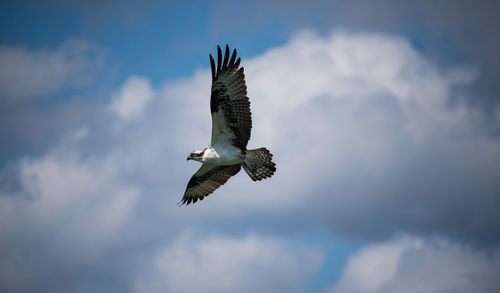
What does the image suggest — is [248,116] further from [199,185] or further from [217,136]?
→ [199,185]

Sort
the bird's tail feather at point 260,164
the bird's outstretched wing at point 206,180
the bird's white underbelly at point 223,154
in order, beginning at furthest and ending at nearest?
the bird's outstretched wing at point 206,180 → the bird's tail feather at point 260,164 → the bird's white underbelly at point 223,154

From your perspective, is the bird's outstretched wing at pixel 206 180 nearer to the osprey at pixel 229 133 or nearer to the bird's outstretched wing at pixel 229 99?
the osprey at pixel 229 133

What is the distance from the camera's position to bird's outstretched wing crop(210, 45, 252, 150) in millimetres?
17719

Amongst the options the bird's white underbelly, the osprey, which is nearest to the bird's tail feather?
the osprey

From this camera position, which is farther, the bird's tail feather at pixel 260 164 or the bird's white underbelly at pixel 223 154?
the bird's tail feather at pixel 260 164

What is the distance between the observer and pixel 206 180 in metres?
20.6

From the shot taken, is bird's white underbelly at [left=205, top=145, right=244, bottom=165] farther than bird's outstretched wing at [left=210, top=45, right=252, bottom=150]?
Yes

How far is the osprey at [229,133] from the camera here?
58.2ft

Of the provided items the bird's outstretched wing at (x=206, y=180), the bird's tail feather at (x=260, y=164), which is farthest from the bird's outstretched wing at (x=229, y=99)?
the bird's outstretched wing at (x=206, y=180)

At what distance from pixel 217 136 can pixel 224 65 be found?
6.46 feet

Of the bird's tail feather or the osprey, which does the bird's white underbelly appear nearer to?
the osprey

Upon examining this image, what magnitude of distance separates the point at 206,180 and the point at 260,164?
2223mm

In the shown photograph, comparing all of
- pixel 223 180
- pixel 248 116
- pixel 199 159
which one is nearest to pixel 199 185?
pixel 223 180

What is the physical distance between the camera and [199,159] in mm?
18719
